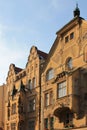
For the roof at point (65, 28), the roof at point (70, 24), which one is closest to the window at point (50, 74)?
the roof at point (65, 28)

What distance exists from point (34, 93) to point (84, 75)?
42.4 feet

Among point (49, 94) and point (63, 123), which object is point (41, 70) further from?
point (63, 123)

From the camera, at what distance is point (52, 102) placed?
1913 inches

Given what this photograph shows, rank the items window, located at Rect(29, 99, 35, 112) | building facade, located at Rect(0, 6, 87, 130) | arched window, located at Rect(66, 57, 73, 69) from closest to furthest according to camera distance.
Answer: building facade, located at Rect(0, 6, 87, 130) → arched window, located at Rect(66, 57, 73, 69) → window, located at Rect(29, 99, 35, 112)

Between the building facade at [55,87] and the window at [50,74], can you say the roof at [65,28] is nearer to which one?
the building facade at [55,87]

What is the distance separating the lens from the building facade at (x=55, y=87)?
4288 cm

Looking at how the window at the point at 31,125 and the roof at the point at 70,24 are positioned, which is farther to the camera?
the window at the point at 31,125

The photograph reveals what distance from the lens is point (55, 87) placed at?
4653cm

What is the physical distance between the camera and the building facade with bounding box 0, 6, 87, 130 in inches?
1688

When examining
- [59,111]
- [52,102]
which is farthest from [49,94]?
[59,111]

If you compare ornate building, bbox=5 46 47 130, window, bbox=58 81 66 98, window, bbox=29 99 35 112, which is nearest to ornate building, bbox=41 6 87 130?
window, bbox=58 81 66 98

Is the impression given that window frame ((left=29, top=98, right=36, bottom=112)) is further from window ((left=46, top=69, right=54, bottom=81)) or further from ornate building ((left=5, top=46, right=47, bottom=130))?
window ((left=46, top=69, right=54, bottom=81))

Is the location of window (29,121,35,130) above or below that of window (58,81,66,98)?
below

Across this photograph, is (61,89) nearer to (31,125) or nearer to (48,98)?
(48,98)
